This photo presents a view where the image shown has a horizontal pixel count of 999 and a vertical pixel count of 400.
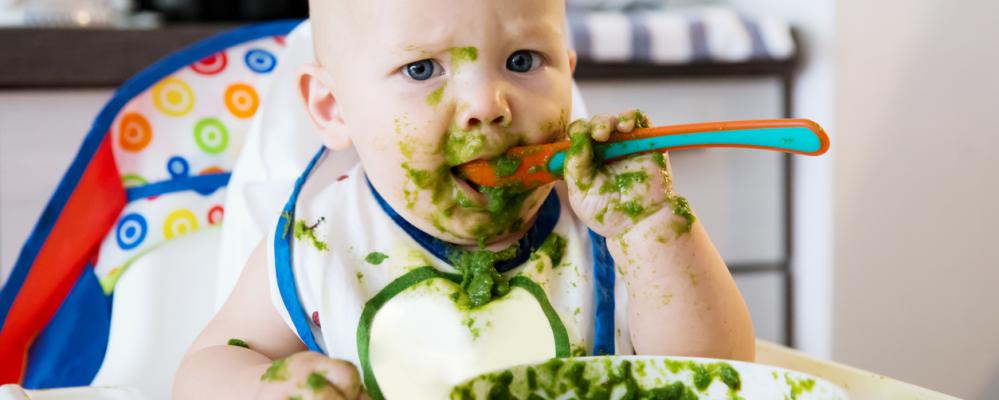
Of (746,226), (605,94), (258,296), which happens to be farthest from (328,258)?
(746,226)

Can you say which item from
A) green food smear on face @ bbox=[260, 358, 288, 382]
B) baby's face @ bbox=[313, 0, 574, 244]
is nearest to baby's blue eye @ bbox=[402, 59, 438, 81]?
baby's face @ bbox=[313, 0, 574, 244]

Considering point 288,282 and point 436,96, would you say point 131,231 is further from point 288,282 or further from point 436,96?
point 436,96

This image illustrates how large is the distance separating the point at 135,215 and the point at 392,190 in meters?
0.40

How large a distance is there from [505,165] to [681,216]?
13 centimetres

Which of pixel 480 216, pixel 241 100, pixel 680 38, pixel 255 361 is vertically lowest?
pixel 255 361

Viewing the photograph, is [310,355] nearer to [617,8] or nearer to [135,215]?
[135,215]

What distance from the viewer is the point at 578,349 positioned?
0.83 meters

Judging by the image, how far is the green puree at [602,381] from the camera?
567mm

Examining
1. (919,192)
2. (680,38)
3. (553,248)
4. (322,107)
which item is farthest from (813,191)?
(322,107)

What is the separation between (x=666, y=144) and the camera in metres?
0.64

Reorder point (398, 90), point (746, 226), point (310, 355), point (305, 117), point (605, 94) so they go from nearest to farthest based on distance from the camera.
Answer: point (310, 355) < point (398, 90) < point (305, 117) < point (605, 94) < point (746, 226)

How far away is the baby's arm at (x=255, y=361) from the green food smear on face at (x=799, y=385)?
245mm

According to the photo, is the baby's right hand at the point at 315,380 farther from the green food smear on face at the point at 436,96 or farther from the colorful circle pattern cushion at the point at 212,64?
the colorful circle pattern cushion at the point at 212,64

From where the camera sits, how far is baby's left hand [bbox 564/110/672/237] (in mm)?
671
